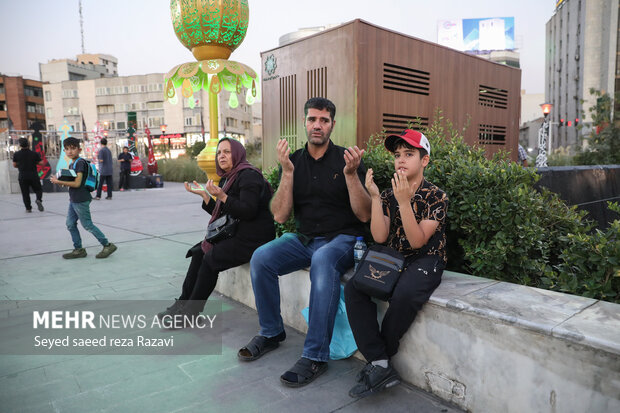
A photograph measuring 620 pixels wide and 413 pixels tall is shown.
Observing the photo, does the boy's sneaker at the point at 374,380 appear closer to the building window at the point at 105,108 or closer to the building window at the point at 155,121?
the building window at the point at 155,121

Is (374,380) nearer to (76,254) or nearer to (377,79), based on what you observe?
(377,79)

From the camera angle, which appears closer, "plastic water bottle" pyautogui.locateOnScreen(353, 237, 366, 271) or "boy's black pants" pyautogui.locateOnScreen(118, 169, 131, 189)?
"plastic water bottle" pyautogui.locateOnScreen(353, 237, 366, 271)

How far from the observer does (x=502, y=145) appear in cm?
707

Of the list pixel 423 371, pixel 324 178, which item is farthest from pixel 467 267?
pixel 324 178

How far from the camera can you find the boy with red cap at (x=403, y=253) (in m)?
2.46

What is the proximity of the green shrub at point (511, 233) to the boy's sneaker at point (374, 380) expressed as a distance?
996mm

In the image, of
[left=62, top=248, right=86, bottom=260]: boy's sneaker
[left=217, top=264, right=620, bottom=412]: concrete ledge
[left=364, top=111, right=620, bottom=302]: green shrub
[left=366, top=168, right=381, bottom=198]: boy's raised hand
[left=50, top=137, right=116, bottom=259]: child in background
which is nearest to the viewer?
A: [left=217, top=264, right=620, bottom=412]: concrete ledge

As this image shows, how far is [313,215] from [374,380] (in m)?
1.26

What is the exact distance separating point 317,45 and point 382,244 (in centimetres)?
311

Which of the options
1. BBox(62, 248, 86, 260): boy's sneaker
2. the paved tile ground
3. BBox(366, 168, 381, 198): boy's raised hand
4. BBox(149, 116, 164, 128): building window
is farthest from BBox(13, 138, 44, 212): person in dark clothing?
BBox(149, 116, 164, 128): building window

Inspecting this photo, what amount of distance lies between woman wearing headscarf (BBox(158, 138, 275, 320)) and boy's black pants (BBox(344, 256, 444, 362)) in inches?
46.7

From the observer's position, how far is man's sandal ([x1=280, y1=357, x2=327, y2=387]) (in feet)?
8.55

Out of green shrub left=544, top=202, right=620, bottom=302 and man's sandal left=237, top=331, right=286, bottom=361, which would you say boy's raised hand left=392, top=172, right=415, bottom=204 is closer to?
green shrub left=544, top=202, right=620, bottom=302

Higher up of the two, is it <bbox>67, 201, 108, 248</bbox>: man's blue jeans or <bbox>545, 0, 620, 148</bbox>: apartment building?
<bbox>545, 0, 620, 148</bbox>: apartment building
